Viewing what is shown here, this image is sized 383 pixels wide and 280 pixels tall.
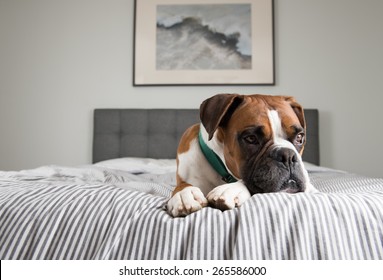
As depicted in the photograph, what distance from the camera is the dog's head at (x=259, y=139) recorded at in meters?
0.80

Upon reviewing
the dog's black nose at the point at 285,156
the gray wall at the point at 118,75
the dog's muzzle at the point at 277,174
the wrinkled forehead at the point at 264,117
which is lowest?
the dog's muzzle at the point at 277,174

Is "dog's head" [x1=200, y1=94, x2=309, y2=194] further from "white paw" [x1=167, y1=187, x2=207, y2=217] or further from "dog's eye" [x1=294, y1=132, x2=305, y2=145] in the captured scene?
"white paw" [x1=167, y1=187, x2=207, y2=217]

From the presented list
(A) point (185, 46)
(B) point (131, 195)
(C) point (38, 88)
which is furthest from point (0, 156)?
(B) point (131, 195)

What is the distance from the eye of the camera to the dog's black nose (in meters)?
0.80

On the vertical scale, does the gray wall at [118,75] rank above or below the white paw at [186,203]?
above

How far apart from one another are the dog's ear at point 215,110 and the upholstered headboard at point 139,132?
1.82 m

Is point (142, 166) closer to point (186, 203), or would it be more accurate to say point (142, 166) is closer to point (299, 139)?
point (299, 139)

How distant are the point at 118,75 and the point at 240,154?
233 centimetres

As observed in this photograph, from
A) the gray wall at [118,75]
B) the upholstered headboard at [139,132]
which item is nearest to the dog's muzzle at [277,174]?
the upholstered headboard at [139,132]

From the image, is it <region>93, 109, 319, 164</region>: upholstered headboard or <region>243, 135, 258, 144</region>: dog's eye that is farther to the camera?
<region>93, 109, 319, 164</region>: upholstered headboard

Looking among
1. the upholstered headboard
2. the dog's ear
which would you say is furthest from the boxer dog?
the upholstered headboard

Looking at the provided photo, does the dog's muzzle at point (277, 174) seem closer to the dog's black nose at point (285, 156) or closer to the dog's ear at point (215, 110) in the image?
the dog's black nose at point (285, 156)

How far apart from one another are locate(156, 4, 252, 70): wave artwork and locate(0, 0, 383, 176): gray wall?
258mm
